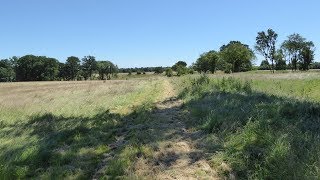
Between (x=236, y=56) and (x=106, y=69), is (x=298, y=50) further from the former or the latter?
(x=106, y=69)

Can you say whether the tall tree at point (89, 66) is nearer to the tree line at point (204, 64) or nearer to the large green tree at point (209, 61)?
the tree line at point (204, 64)

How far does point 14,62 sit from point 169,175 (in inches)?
6638

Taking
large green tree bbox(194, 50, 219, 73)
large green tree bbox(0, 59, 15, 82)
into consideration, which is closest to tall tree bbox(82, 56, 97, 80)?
large green tree bbox(0, 59, 15, 82)

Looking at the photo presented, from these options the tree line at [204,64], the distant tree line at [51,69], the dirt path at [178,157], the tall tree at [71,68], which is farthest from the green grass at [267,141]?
the tall tree at [71,68]

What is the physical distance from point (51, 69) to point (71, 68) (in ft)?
39.1

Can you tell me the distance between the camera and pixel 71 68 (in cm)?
16288

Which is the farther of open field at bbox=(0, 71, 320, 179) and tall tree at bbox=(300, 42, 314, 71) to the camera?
tall tree at bbox=(300, 42, 314, 71)

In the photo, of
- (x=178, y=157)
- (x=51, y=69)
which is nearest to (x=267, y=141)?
(x=178, y=157)

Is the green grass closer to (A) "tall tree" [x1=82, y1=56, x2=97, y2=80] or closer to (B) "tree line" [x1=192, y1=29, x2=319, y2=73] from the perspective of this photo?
(B) "tree line" [x1=192, y1=29, x2=319, y2=73]

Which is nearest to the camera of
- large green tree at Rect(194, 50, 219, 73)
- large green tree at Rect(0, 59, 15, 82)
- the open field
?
the open field

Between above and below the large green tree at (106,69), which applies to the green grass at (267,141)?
below

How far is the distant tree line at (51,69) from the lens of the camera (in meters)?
152

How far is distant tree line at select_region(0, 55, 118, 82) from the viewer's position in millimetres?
152000

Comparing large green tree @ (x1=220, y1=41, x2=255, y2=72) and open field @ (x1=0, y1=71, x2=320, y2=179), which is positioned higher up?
large green tree @ (x1=220, y1=41, x2=255, y2=72)
